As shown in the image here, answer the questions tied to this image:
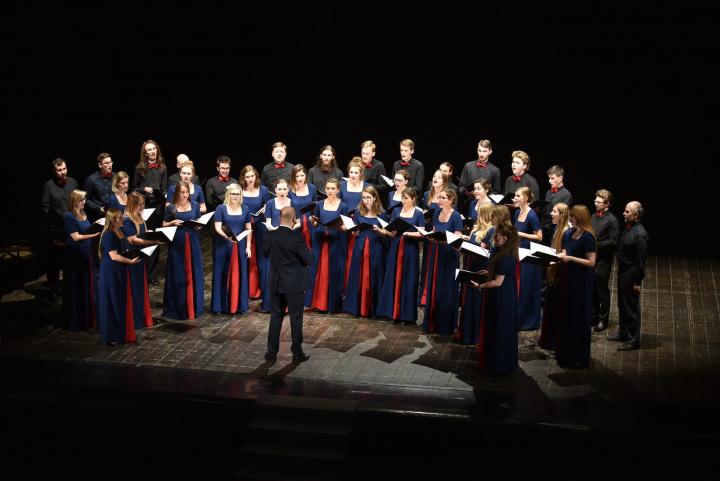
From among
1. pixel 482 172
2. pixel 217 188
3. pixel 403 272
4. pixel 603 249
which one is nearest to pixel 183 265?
pixel 217 188

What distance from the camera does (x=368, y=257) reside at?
866cm

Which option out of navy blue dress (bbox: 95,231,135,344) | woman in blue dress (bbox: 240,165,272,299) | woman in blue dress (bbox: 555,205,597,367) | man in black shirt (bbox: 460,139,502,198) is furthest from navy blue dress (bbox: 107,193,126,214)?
woman in blue dress (bbox: 555,205,597,367)

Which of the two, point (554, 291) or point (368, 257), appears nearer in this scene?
point (554, 291)

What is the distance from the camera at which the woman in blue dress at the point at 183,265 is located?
8547mm

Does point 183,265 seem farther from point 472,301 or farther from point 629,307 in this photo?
point 629,307

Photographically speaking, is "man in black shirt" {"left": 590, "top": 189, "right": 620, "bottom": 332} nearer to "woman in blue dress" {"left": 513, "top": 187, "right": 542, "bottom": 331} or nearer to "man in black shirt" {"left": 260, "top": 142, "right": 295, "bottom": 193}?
"woman in blue dress" {"left": 513, "top": 187, "right": 542, "bottom": 331}

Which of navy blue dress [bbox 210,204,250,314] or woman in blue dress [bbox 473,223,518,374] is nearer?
woman in blue dress [bbox 473,223,518,374]

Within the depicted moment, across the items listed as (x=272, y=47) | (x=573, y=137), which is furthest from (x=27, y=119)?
(x=573, y=137)

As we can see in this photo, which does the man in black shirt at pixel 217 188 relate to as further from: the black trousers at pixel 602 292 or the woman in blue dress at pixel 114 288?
the black trousers at pixel 602 292

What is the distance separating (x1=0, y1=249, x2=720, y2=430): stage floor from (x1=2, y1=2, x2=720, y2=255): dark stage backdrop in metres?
3.34

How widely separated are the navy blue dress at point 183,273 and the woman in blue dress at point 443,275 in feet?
7.83

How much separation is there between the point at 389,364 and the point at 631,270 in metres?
2.37

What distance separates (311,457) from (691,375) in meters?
3.37

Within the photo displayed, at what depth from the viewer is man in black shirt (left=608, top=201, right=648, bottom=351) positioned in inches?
301
